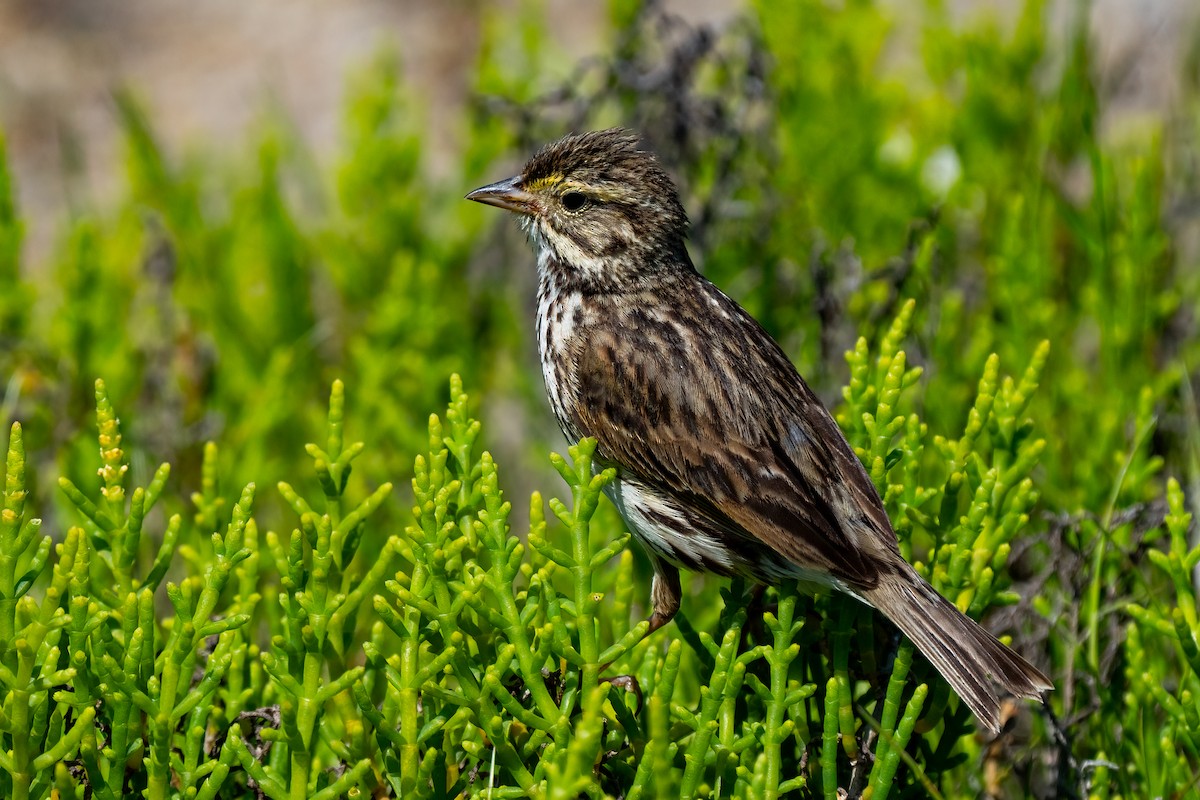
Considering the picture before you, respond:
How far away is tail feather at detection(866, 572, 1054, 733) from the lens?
10.2 feet

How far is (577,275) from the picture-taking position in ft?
14.1

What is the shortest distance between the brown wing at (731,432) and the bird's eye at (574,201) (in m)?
0.50

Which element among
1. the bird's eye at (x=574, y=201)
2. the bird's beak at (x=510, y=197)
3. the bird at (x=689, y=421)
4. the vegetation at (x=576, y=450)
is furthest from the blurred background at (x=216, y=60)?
the bird at (x=689, y=421)

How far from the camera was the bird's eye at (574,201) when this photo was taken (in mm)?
4363

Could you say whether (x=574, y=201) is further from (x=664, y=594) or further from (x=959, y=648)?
(x=959, y=648)

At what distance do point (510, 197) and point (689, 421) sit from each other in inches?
46.5

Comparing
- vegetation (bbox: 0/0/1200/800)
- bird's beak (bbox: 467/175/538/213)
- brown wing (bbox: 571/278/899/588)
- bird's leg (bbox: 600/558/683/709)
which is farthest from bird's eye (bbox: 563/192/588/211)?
bird's leg (bbox: 600/558/683/709)

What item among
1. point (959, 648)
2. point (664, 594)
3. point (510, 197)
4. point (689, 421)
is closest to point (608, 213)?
point (510, 197)

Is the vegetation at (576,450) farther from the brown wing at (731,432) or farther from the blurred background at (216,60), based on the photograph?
the blurred background at (216,60)

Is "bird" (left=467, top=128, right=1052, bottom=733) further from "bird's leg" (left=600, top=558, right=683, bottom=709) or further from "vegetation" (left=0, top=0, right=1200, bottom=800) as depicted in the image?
"vegetation" (left=0, top=0, right=1200, bottom=800)

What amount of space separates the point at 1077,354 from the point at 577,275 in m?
2.59

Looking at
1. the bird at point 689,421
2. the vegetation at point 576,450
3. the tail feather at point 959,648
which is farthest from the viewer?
the bird at point 689,421

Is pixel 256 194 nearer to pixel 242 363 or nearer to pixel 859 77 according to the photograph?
pixel 242 363

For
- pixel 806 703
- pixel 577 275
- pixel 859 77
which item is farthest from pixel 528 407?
pixel 806 703
